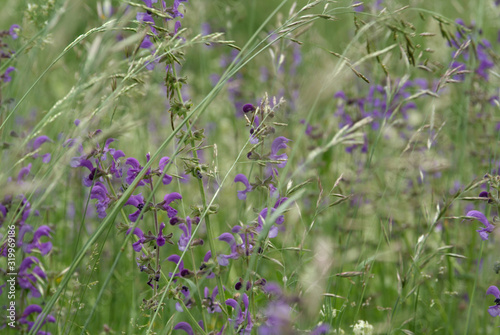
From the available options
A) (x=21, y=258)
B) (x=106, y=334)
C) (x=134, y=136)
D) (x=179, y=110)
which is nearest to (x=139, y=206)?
(x=179, y=110)

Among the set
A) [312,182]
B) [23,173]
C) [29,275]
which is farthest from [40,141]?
[312,182]

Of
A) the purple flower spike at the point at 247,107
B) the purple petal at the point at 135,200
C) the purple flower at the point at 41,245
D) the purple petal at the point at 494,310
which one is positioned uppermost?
the purple flower spike at the point at 247,107

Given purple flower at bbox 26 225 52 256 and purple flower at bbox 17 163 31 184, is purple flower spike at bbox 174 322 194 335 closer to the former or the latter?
purple flower at bbox 26 225 52 256

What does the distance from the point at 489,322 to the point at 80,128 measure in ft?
6.23

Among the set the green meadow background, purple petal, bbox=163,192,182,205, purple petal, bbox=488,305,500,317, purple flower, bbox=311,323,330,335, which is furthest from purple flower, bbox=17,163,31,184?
purple petal, bbox=488,305,500,317

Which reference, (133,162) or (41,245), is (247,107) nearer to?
(133,162)

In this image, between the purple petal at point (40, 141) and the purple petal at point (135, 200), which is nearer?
the purple petal at point (135, 200)

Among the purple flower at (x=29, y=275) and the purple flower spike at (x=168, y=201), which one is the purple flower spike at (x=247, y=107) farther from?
the purple flower at (x=29, y=275)

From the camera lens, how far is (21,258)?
206cm

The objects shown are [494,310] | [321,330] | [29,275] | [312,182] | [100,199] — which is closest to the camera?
[321,330]

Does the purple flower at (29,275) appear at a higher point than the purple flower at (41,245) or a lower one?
lower

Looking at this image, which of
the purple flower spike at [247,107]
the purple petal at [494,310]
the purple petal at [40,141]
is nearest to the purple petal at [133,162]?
the purple flower spike at [247,107]

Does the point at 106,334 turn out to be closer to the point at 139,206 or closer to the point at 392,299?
the point at 139,206

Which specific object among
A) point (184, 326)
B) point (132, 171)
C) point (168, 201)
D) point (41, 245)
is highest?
point (132, 171)
